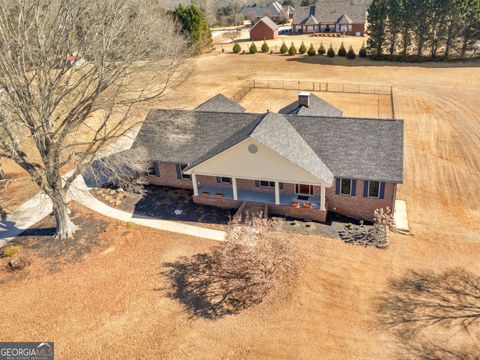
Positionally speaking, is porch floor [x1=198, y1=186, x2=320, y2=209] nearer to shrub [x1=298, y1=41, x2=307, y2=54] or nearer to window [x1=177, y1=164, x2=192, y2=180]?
window [x1=177, y1=164, x2=192, y2=180]

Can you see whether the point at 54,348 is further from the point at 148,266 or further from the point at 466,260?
the point at 466,260

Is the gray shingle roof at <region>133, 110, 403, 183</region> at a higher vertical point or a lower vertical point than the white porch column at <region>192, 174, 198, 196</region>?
higher

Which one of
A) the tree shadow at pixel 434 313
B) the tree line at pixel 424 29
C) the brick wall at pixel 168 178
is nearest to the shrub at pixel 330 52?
the tree line at pixel 424 29

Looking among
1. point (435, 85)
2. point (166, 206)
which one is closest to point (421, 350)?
point (166, 206)

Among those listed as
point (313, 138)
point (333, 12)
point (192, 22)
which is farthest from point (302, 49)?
point (313, 138)

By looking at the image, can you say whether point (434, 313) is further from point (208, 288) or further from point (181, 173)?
point (181, 173)

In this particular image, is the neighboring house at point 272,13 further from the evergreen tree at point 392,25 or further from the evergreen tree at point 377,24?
the evergreen tree at point 392,25

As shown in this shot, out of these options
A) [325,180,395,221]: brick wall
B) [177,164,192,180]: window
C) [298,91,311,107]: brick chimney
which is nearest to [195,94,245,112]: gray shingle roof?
[298,91,311,107]: brick chimney
